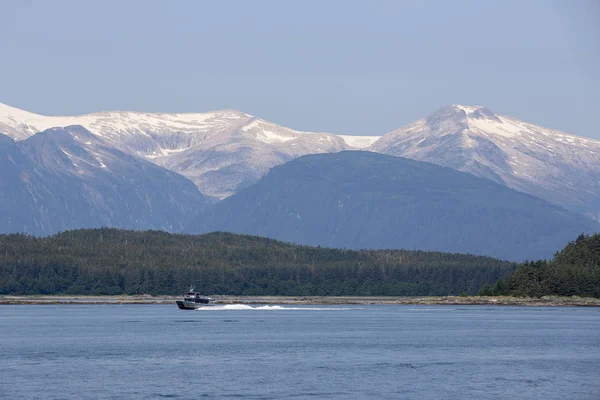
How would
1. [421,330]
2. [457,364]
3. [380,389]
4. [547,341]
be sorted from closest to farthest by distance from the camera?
[380,389], [457,364], [547,341], [421,330]

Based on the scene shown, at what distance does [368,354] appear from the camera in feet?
468

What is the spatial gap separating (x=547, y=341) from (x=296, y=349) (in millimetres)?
36043

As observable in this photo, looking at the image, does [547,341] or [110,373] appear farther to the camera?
[547,341]

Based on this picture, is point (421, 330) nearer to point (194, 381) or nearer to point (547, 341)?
point (547, 341)

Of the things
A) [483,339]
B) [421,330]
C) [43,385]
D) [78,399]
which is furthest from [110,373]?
[421,330]

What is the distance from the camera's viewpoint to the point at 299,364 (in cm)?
13012

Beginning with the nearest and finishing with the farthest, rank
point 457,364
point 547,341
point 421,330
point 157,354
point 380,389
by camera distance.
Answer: point 380,389, point 457,364, point 157,354, point 547,341, point 421,330

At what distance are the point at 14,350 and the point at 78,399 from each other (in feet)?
155

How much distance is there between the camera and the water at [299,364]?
352ft

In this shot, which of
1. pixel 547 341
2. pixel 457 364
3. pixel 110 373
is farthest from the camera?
pixel 547 341

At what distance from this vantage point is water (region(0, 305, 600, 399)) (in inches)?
4218

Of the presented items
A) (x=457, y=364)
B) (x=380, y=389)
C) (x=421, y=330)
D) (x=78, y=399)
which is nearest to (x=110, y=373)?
(x=78, y=399)

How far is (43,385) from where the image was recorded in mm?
110812

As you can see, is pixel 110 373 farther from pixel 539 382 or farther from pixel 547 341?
pixel 547 341
